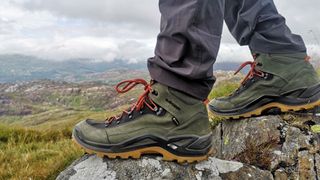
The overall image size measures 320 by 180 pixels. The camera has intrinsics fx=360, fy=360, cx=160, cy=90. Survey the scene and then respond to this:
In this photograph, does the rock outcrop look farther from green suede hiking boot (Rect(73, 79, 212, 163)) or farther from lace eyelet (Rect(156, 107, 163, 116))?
lace eyelet (Rect(156, 107, 163, 116))

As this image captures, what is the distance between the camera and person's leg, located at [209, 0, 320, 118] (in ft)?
14.7

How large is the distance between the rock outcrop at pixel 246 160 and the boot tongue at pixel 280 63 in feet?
1.99

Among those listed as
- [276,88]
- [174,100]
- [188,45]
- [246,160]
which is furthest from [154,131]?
[276,88]

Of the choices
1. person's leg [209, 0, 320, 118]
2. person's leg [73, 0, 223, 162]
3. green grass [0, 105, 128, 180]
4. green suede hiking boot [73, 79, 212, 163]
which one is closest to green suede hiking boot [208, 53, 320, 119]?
person's leg [209, 0, 320, 118]

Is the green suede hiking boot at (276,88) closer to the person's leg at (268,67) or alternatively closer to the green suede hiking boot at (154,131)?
the person's leg at (268,67)

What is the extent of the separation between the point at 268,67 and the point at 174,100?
5.90 ft

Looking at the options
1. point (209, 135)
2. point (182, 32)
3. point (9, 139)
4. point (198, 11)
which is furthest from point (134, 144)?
point (9, 139)

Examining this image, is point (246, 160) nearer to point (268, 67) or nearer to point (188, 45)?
point (268, 67)

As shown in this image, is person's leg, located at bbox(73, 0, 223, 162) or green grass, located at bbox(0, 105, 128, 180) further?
green grass, located at bbox(0, 105, 128, 180)

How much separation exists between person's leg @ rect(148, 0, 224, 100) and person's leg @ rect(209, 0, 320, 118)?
1.32 metres

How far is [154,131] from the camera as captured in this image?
3457 mm

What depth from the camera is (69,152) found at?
5000 millimetres

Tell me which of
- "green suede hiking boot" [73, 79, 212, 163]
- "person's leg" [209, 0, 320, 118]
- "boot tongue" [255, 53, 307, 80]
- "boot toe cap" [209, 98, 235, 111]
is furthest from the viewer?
"boot toe cap" [209, 98, 235, 111]

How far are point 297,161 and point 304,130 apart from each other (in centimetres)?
48
